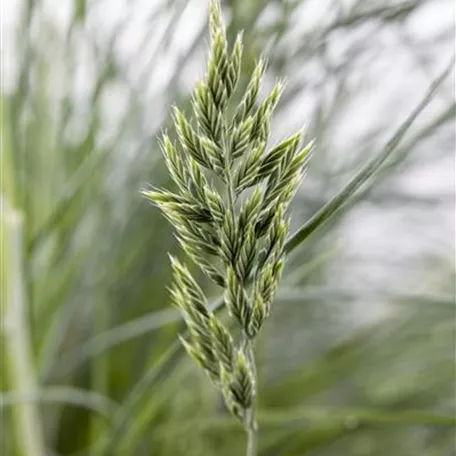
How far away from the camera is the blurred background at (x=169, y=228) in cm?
33

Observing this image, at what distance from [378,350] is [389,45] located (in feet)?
0.54

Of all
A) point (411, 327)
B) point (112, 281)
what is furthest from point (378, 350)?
point (112, 281)

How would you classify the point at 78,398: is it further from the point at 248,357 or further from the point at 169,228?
the point at 248,357

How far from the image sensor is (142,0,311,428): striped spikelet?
15 cm

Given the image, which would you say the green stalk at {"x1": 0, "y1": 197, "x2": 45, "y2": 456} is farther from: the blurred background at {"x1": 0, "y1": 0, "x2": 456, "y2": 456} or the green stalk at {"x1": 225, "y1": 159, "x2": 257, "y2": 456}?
the green stalk at {"x1": 225, "y1": 159, "x2": 257, "y2": 456}

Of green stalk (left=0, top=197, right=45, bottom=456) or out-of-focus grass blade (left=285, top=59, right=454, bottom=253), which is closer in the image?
out-of-focus grass blade (left=285, top=59, right=454, bottom=253)

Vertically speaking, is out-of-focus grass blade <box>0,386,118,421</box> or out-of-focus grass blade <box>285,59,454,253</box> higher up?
out-of-focus grass blade <box>285,59,454,253</box>

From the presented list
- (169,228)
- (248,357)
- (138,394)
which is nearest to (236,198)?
(248,357)

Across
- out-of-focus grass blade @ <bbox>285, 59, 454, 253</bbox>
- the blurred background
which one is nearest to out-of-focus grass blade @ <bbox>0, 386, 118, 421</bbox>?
the blurred background

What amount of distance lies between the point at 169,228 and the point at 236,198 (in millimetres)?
248

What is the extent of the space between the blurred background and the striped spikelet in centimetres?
10

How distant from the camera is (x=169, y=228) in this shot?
0.40 m

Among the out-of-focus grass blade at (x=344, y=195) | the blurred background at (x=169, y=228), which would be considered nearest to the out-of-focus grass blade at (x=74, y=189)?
the blurred background at (x=169, y=228)

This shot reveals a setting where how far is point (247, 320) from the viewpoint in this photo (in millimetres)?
160
